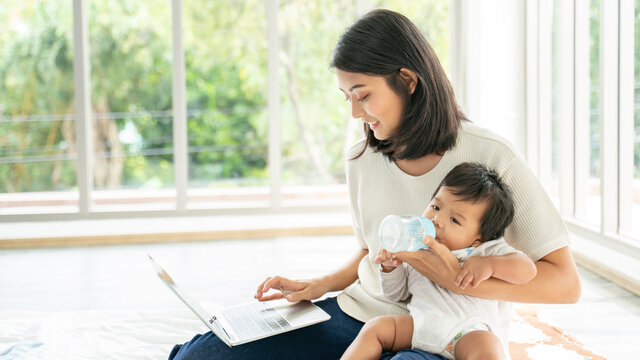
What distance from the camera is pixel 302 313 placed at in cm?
146

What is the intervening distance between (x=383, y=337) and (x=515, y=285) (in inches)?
11.5

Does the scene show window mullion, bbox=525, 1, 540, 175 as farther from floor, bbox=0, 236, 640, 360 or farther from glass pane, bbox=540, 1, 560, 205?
floor, bbox=0, 236, 640, 360

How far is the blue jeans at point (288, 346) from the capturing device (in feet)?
4.56

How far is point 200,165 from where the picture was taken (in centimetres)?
677

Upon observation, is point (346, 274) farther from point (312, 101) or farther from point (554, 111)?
point (312, 101)

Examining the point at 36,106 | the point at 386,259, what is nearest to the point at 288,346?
the point at 386,259

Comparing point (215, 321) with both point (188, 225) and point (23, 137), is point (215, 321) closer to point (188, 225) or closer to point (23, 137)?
point (188, 225)

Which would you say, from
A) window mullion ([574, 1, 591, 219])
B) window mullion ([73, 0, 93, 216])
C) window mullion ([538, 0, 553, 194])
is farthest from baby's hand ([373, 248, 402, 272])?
window mullion ([73, 0, 93, 216])

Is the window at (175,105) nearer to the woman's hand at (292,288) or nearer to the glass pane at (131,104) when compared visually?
the glass pane at (131,104)

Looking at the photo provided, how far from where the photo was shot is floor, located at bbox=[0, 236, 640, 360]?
7.57 feet

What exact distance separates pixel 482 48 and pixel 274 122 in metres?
1.60

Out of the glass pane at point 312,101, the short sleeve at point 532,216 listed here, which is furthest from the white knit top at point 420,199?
the glass pane at point 312,101

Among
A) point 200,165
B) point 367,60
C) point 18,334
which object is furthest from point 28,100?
point 367,60

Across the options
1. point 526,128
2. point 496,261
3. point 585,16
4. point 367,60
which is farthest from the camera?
point 526,128
